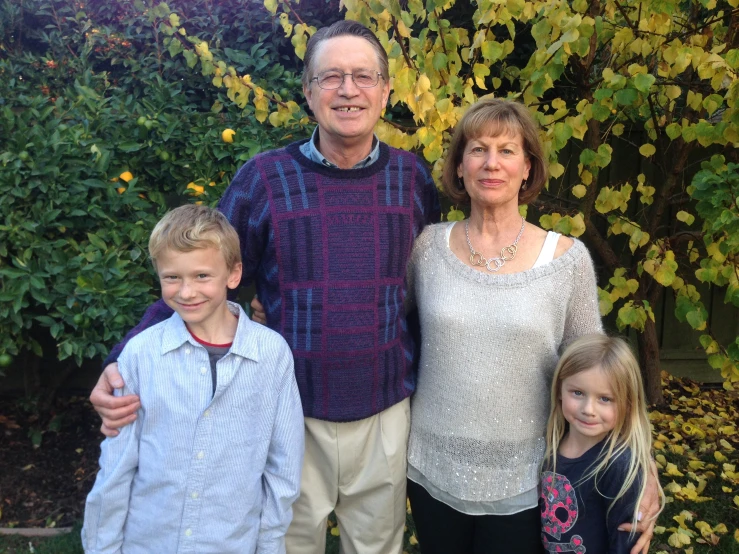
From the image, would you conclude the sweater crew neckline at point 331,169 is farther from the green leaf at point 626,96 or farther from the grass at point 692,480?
the grass at point 692,480

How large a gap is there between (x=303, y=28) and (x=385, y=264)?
1.24 meters

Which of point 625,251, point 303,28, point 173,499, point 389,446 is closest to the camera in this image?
point 173,499

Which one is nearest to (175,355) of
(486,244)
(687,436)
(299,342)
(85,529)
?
(299,342)

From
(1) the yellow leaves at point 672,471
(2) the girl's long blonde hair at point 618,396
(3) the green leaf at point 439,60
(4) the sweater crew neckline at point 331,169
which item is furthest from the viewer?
(1) the yellow leaves at point 672,471

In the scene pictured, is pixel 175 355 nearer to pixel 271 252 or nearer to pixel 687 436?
pixel 271 252

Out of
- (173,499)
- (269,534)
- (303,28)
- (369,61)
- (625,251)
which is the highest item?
(303,28)

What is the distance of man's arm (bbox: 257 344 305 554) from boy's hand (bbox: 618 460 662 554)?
833 millimetres

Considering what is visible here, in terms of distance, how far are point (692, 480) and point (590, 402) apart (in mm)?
2000

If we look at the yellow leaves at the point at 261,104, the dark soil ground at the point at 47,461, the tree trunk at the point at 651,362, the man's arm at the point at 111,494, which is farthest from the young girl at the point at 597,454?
the dark soil ground at the point at 47,461

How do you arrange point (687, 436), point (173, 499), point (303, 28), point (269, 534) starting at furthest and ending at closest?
1. point (687, 436)
2. point (303, 28)
3. point (269, 534)
4. point (173, 499)

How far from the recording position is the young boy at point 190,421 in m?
1.56

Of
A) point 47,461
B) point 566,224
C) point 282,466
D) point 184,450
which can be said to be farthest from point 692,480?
point 47,461

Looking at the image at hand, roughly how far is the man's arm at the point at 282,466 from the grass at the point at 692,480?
1.12 metres

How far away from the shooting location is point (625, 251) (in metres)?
4.06
